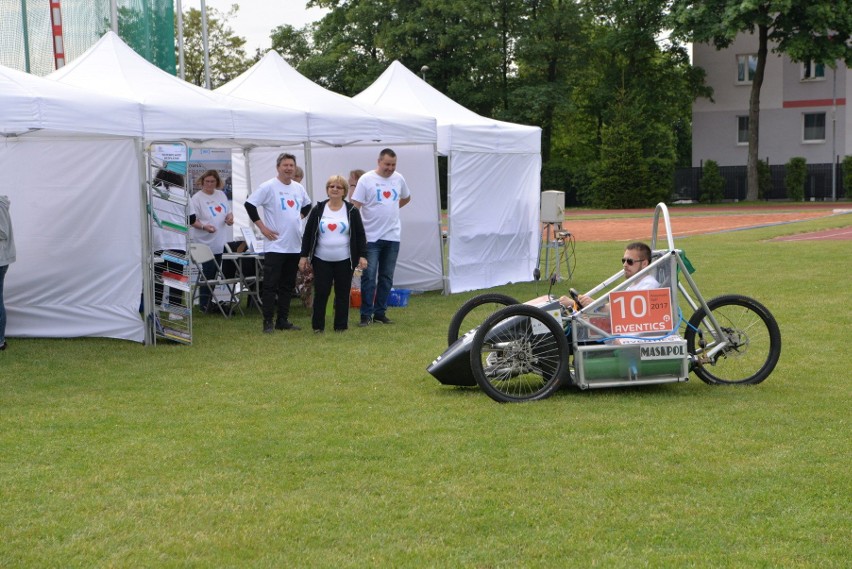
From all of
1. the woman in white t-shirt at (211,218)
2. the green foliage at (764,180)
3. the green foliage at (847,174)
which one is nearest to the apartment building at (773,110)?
the green foliage at (847,174)

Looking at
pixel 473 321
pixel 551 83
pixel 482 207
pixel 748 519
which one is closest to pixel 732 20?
pixel 551 83

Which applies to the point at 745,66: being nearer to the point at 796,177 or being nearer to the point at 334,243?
the point at 796,177

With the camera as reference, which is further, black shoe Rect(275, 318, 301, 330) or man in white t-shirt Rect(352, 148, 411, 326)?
man in white t-shirt Rect(352, 148, 411, 326)

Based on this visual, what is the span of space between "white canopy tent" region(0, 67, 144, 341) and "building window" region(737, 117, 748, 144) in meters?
46.0

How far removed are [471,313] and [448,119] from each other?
7.83 meters

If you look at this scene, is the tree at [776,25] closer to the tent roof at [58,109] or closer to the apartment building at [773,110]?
the apartment building at [773,110]

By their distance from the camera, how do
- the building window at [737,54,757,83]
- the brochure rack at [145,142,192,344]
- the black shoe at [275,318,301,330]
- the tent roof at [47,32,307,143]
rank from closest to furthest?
the tent roof at [47,32,307,143] < the brochure rack at [145,142,192,344] < the black shoe at [275,318,301,330] < the building window at [737,54,757,83]

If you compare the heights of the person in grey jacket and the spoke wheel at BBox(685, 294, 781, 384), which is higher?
the person in grey jacket

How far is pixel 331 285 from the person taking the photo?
37.1 feet

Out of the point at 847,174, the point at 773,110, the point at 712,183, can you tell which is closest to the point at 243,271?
the point at 847,174

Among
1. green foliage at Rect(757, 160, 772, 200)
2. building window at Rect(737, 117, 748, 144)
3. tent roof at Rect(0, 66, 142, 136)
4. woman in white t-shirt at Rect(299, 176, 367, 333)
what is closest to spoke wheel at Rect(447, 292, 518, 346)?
woman in white t-shirt at Rect(299, 176, 367, 333)

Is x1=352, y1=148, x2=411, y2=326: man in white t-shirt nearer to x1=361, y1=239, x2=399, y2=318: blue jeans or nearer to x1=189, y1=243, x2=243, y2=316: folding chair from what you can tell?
x1=361, y1=239, x2=399, y2=318: blue jeans

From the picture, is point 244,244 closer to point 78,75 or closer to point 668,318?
point 78,75

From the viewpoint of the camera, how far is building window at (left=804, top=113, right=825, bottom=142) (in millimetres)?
50750
